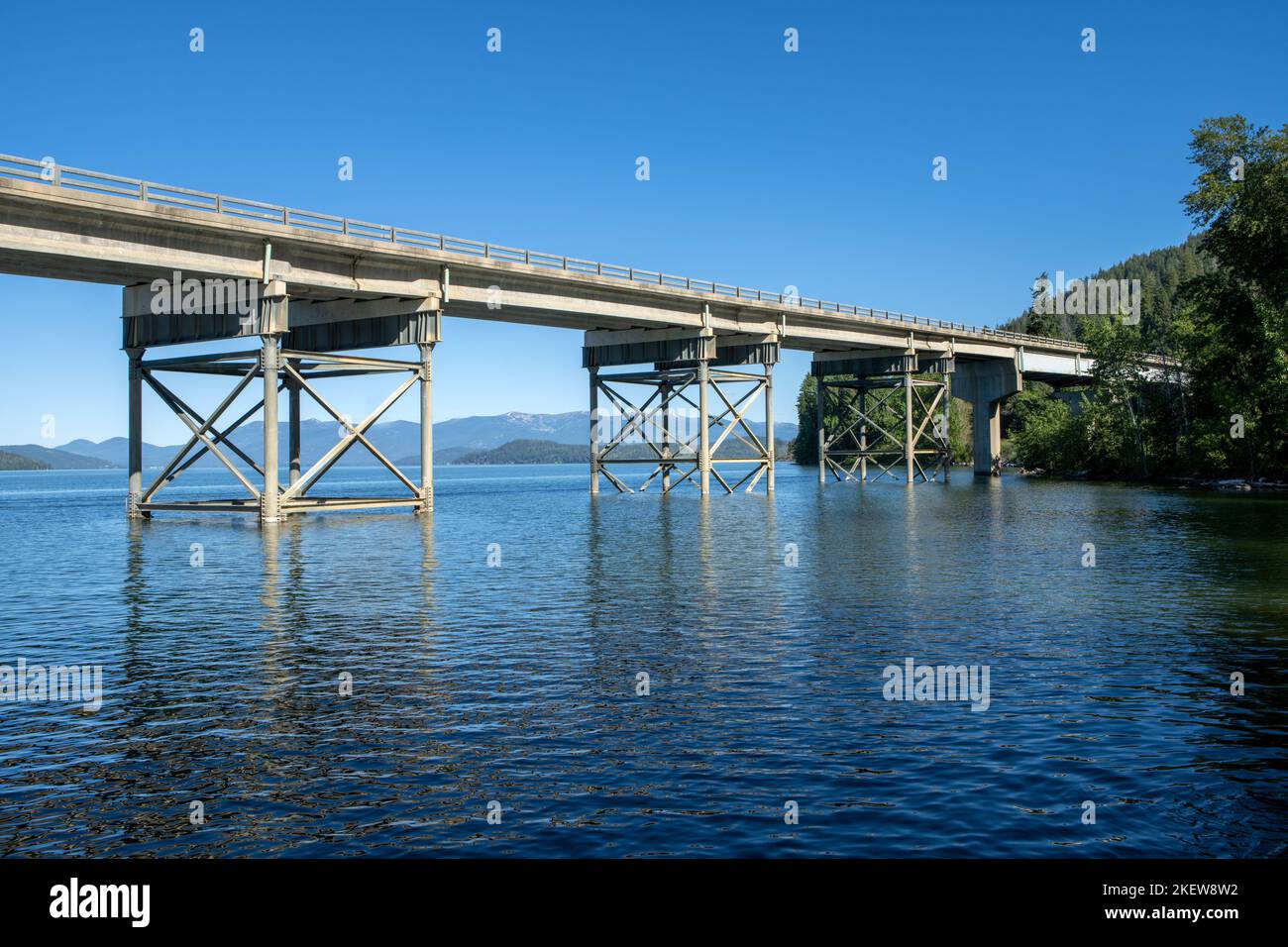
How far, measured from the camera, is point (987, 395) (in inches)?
4370

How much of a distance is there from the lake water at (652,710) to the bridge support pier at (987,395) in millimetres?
79105

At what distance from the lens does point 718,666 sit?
666 inches

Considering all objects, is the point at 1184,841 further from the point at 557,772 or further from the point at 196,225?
the point at 196,225

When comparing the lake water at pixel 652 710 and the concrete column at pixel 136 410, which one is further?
the concrete column at pixel 136 410

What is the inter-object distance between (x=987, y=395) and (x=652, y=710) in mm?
103247

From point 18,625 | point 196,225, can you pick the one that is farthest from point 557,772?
point 196,225

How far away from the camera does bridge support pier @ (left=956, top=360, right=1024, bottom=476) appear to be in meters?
109

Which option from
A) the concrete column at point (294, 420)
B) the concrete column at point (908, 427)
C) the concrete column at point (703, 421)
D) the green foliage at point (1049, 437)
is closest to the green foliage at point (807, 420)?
the green foliage at point (1049, 437)

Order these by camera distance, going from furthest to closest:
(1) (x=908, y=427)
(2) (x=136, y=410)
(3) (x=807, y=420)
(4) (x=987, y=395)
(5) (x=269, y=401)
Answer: (3) (x=807, y=420)
(4) (x=987, y=395)
(1) (x=908, y=427)
(2) (x=136, y=410)
(5) (x=269, y=401)

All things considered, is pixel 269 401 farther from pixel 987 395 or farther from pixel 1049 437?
pixel 1049 437

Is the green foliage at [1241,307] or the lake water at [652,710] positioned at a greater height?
the green foliage at [1241,307]

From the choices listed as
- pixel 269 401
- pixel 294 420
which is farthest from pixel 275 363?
pixel 294 420

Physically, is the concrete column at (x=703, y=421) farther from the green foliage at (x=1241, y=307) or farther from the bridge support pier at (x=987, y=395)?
the bridge support pier at (x=987, y=395)

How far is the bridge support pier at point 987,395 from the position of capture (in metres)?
109
